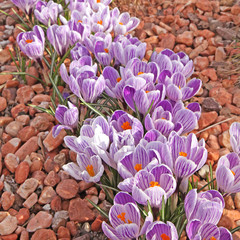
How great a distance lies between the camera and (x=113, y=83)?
1.64 m

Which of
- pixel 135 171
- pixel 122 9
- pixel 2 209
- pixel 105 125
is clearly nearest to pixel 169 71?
pixel 105 125

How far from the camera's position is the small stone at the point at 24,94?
2086 millimetres

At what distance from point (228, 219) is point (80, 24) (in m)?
1.25

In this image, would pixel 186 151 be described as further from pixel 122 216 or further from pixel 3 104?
pixel 3 104

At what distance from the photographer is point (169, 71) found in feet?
5.15

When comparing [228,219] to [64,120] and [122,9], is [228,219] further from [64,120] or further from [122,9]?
[122,9]

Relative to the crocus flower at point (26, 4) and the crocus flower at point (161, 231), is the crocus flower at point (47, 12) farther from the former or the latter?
the crocus flower at point (161, 231)

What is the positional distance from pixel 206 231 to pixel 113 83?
2.74 feet

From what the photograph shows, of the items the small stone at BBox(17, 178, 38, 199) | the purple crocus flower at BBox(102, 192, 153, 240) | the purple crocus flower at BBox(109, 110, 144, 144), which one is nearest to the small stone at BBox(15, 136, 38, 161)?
the small stone at BBox(17, 178, 38, 199)

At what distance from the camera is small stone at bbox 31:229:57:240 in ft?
4.86

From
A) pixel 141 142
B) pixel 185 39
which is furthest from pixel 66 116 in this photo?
pixel 185 39

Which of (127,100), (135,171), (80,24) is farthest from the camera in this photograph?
(80,24)

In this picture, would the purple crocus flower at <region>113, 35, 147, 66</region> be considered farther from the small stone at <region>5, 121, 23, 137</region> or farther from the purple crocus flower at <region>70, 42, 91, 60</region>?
the small stone at <region>5, 121, 23, 137</region>

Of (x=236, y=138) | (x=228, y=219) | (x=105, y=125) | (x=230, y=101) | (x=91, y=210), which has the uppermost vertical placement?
(x=236, y=138)
